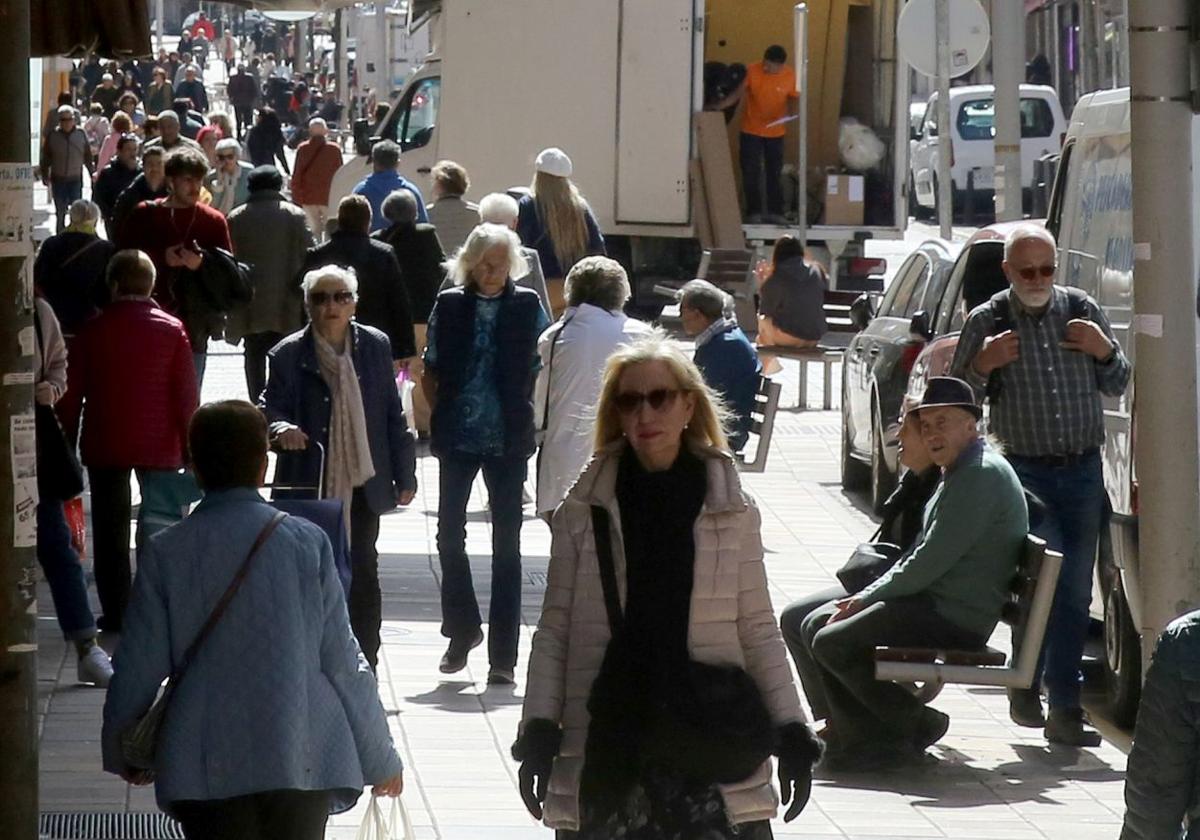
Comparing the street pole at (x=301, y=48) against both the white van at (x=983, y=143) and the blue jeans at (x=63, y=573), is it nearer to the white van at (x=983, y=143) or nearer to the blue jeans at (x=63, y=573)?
the white van at (x=983, y=143)

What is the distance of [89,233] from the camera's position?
41.1 ft

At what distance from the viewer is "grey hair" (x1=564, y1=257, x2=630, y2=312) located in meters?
10.2

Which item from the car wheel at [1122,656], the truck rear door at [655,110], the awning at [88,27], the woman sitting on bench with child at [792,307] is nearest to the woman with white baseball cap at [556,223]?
the woman sitting on bench with child at [792,307]

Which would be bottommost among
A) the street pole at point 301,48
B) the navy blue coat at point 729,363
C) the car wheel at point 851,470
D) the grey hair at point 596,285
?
the car wheel at point 851,470

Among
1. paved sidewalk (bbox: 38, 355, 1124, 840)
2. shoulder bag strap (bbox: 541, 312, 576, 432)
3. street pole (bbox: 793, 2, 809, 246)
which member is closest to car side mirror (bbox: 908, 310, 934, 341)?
paved sidewalk (bbox: 38, 355, 1124, 840)

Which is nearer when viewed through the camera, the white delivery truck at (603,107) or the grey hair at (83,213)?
the grey hair at (83,213)

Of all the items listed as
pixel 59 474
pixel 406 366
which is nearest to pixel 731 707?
pixel 59 474

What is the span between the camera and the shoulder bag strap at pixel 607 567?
16.9ft

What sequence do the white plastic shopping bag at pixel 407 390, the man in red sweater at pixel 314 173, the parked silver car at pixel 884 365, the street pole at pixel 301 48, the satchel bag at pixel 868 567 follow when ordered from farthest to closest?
the street pole at pixel 301 48 → the man in red sweater at pixel 314 173 → the white plastic shopping bag at pixel 407 390 → the parked silver car at pixel 884 365 → the satchel bag at pixel 868 567

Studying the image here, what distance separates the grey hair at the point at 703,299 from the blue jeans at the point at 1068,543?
3090 mm

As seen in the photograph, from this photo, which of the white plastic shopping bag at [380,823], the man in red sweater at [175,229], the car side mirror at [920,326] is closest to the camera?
the white plastic shopping bag at [380,823]

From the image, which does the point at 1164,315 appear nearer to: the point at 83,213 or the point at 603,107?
the point at 83,213

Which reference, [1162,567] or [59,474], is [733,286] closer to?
[59,474]

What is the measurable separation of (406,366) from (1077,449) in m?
4.39
